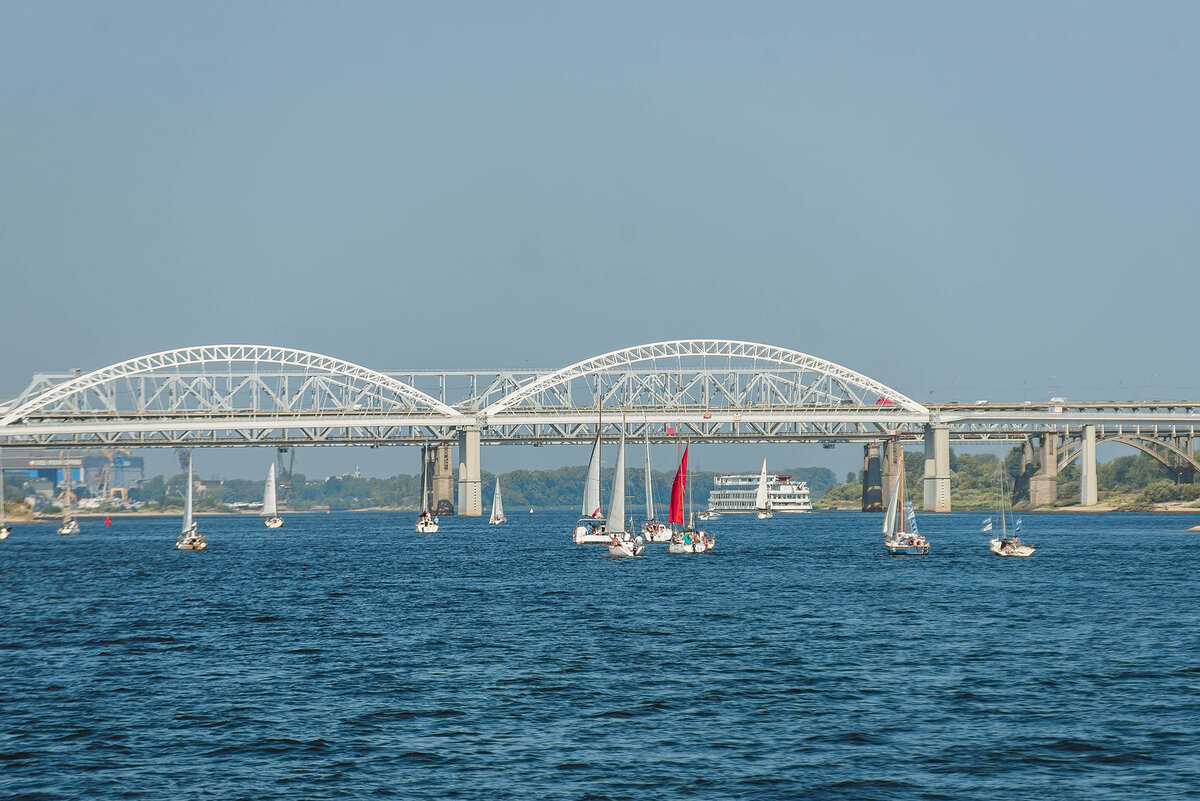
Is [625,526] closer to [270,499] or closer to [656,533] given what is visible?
[656,533]

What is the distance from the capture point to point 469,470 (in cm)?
17350

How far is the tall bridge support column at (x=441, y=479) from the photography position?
613 ft

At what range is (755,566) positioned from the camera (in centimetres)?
7956

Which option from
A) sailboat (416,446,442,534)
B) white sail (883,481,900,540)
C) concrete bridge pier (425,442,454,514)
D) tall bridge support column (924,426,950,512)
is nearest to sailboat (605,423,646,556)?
white sail (883,481,900,540)

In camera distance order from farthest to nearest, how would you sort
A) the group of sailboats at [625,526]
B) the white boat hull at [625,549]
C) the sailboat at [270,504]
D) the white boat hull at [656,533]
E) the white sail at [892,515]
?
the sailboat at [270,504]
the white boat hull at [656,533]
the white sail at [892,515]
the group of sailboats at [625,526]
the white boat hull at [625,549]

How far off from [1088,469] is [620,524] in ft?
379

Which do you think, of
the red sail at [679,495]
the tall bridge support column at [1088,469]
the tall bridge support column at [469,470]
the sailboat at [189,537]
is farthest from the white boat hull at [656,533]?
the tall bridge support column at [1088,469]

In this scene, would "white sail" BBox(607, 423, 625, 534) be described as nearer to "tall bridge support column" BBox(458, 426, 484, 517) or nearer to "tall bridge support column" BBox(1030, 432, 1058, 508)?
"tall bridge support column" BBox(458, 426, 484, 517)

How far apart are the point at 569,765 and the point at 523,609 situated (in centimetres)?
2804

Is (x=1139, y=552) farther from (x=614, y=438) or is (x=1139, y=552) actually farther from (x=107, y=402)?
(x=107, y=402)

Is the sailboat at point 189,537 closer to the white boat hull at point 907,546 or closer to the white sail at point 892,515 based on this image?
the white sail at point 892,515

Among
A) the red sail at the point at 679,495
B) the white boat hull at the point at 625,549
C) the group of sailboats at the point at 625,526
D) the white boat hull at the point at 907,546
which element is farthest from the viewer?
the red sail at the point at 679,495

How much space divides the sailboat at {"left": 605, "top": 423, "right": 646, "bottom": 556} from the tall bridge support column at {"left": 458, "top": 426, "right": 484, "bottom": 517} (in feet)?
278

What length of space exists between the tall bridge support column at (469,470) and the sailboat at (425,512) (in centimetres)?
455
